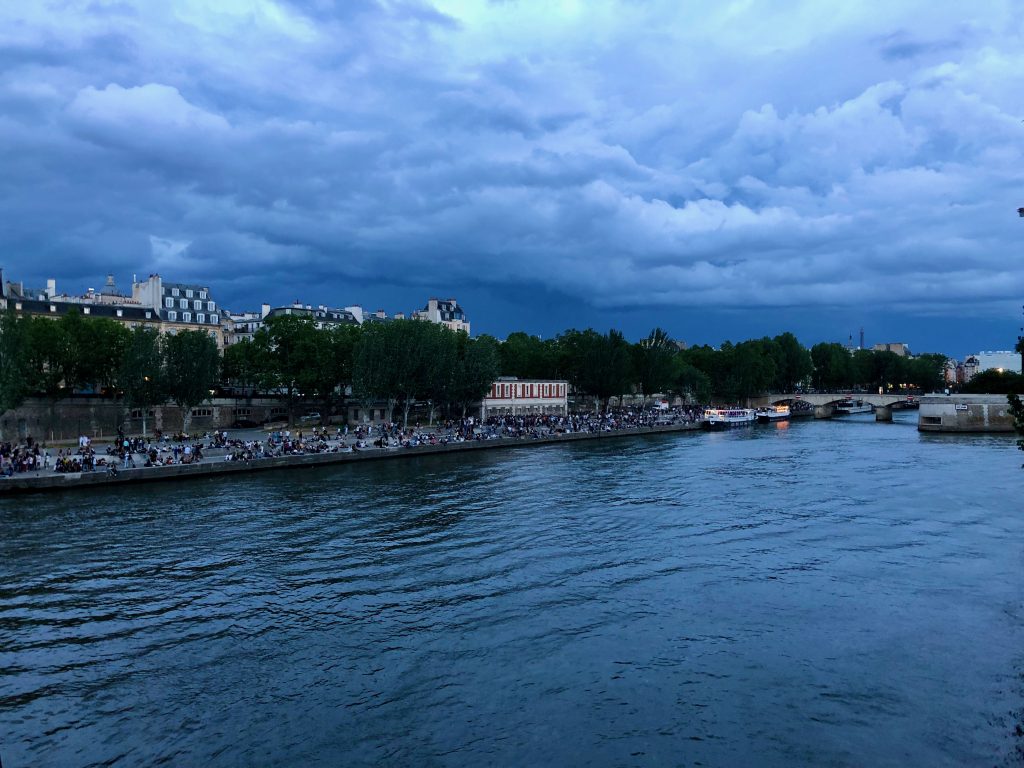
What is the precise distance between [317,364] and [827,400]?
300 ft

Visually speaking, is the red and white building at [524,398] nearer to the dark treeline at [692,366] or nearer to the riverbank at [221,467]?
the dark treeline at [692,366]

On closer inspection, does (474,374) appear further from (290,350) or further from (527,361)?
(527,361)

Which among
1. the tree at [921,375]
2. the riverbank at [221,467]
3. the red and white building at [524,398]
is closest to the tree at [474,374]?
the red and white building at [524,398]

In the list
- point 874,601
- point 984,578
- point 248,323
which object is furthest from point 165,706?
point 248,323

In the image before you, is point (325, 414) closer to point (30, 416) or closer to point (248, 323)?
point (30, 416)

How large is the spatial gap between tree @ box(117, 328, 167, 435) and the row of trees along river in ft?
0.25

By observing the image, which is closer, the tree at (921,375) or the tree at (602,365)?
the tree at (602,365)

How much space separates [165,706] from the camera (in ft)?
45.8

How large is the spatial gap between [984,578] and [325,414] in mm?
64552

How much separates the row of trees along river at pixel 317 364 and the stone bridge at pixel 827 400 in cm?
1784

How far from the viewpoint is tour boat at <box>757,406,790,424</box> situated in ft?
353

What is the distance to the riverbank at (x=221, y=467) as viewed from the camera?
36.6 m

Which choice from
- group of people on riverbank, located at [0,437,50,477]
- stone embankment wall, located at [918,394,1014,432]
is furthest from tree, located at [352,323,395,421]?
stone embankment wall, located at [918,394,1014,432]

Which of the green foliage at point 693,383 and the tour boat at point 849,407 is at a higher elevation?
the green foliage at point 693,383
